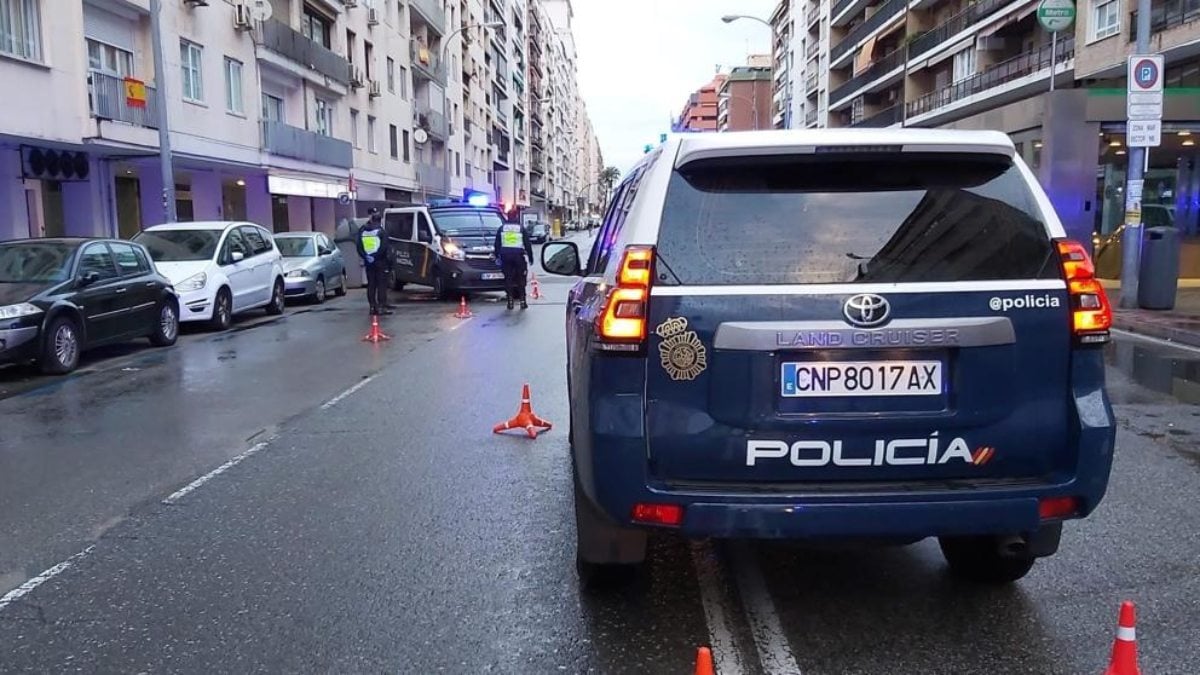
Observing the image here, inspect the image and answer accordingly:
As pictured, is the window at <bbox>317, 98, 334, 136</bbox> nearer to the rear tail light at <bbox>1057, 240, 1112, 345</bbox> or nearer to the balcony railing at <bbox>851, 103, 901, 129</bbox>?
the balcony railing at <bbox>851, 103, 901, 129</bbox>

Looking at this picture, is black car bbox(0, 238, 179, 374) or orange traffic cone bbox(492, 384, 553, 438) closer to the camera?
orange traffic cone bbox(492, 384, 553, 438)

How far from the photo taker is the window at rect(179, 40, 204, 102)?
2391 centimetres

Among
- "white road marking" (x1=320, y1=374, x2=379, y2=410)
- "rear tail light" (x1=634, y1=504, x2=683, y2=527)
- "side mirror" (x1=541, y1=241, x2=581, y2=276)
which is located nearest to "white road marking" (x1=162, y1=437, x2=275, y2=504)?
"white road marking" (x1=320, y1=374, x2=379, y2=410)

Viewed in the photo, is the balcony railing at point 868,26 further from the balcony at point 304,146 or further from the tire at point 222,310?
the tire at point 222,310

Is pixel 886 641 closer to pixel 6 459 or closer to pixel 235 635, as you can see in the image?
pixel 235 635

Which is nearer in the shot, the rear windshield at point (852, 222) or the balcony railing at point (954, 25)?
the rear windshield at point (852, 222)

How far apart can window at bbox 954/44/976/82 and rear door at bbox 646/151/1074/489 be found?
4427 centimetres

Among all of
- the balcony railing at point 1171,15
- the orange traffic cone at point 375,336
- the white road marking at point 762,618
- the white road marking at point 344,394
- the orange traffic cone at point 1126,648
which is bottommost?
the white road marking at point 762,618

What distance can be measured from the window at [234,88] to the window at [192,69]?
4.98 ft

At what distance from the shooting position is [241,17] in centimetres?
2706

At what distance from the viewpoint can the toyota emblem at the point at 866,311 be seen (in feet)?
10.7

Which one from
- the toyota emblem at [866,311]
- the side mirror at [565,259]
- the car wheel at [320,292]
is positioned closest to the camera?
the toyota emblem at [866,311]

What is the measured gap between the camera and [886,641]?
11.9 feet

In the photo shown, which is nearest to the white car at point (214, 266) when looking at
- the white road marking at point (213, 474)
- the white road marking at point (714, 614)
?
the white road marking at point (213, 474)
